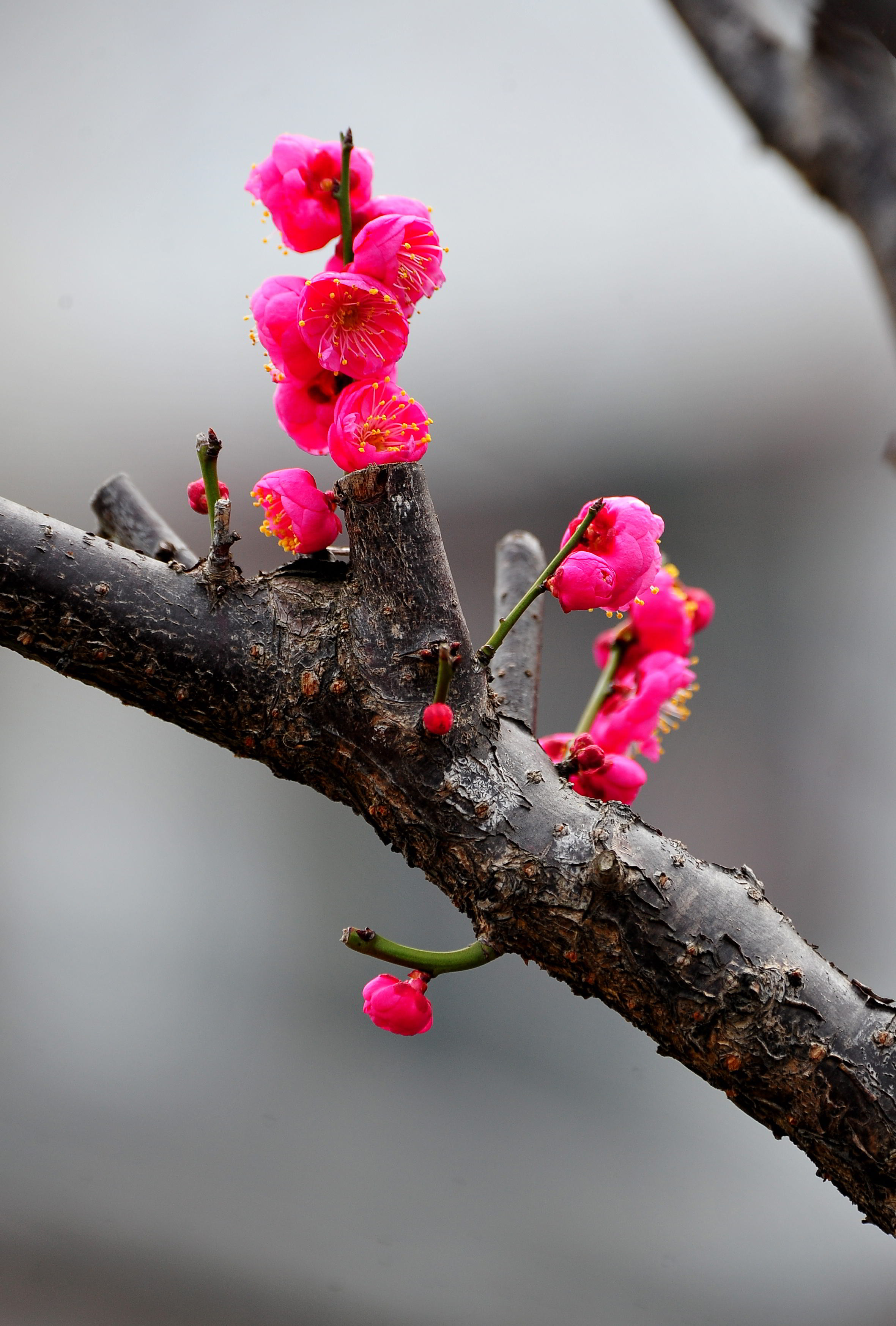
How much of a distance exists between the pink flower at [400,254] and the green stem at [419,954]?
197 mm

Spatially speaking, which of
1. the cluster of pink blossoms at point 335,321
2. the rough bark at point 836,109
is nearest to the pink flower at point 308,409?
the cluster of pink blossoms at point 335,321

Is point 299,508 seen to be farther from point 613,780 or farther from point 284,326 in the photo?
point 613,780

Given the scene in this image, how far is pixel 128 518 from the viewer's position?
0.39 m

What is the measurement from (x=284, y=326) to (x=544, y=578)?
12 cm

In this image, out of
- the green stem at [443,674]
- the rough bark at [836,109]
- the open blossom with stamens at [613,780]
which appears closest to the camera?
the green stem at [443,674]

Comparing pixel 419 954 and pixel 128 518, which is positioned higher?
pixel 128 518

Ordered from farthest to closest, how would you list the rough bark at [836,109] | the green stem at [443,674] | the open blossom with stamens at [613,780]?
the rough bark at [836,109] → the open blossom with stamens at [613,780] → the green stem at [443,674]

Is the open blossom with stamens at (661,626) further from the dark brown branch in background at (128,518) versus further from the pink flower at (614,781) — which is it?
the dark brown branch in background at (128,518)

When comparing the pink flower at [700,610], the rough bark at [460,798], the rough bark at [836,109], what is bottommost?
the rough bark at [460,798]

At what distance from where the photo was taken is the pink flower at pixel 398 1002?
29 centimetres

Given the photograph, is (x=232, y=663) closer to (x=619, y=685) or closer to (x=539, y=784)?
(x=539, y=784)

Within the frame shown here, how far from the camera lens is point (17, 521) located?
Result: 0.27 metres

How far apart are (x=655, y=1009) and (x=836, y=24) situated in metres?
0.51

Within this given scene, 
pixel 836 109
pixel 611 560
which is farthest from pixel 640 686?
pixel 836 109
